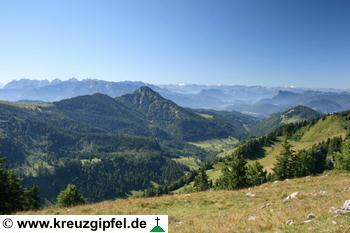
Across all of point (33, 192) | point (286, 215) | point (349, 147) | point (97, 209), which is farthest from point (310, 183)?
point (33, 192)

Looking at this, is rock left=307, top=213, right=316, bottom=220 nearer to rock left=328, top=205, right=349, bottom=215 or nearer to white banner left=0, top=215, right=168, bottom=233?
rock left=328, top=205, right=349, bottom=215

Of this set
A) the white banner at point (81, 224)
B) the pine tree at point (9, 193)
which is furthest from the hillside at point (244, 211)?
the pine tree at point (9, 193)

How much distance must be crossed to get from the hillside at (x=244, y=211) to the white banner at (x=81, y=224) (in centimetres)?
194

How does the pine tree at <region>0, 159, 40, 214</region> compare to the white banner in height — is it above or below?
below

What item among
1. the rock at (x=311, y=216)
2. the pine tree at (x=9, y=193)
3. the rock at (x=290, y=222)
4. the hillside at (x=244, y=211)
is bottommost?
the pine tree at (x=9, y=193)

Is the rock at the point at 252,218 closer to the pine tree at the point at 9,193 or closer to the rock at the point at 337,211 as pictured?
the rock at the point at 337,211

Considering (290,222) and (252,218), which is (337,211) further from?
(252,218)

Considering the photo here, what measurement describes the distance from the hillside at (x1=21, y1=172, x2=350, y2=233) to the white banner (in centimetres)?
194

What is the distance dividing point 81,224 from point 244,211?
1208cm

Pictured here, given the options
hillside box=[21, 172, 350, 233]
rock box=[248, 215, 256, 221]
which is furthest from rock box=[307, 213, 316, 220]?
rock box=[248, 215, 256, 221]

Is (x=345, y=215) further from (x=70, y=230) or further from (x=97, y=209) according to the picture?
(x=97, y=209)

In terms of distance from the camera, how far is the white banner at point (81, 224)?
19656 millimetres

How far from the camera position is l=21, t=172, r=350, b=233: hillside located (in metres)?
19.0

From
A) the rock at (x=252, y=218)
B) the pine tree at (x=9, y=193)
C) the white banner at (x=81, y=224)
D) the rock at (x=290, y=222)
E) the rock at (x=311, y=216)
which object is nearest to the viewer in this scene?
the rock at (x=290, y=222)
